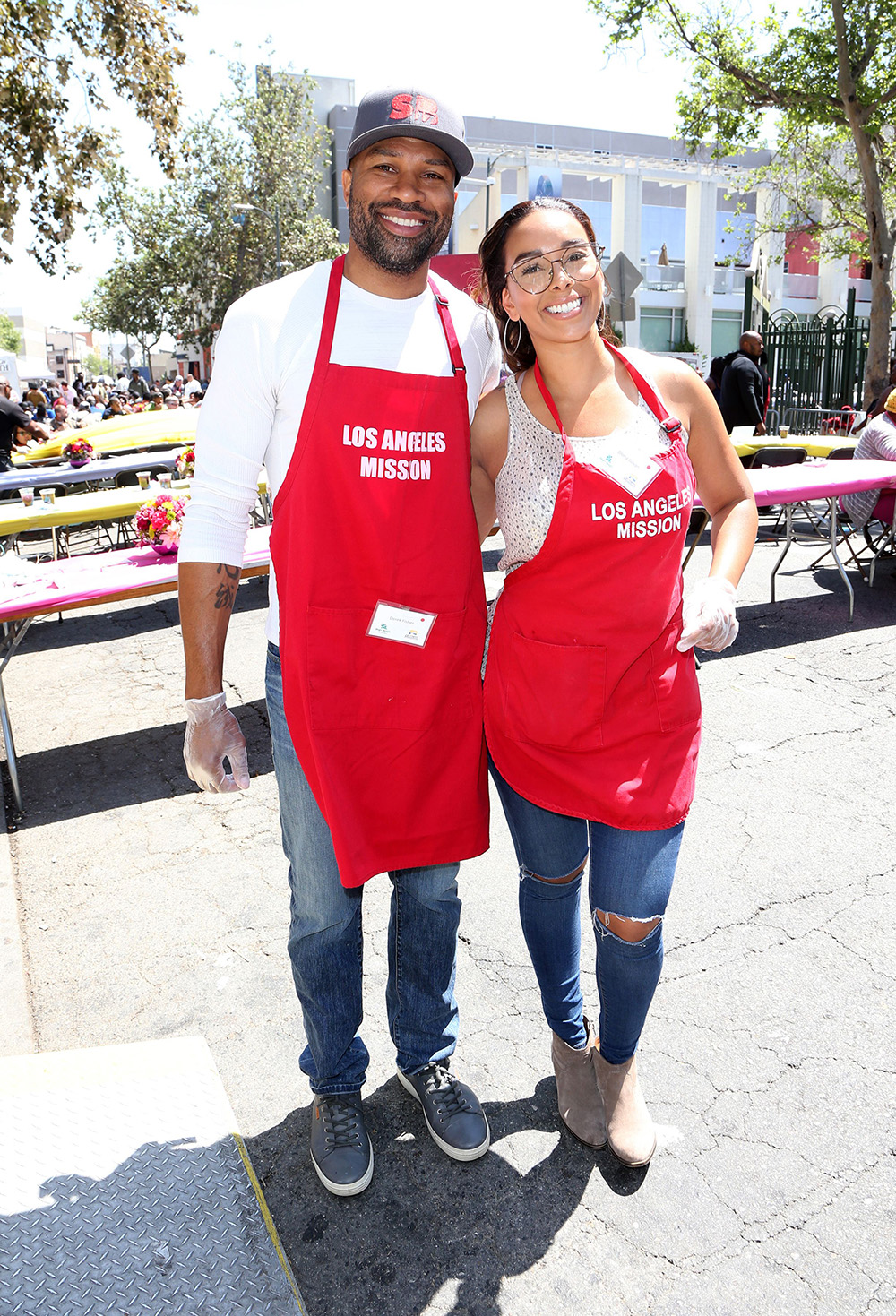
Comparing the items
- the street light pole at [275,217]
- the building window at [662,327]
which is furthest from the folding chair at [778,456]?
the building window at [662,327]

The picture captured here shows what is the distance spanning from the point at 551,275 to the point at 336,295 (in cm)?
43

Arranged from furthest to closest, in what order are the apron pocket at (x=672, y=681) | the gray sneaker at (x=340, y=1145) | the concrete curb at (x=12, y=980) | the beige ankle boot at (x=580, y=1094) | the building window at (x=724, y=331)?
1. the building window at (x=724, y=331)
2. the concrete curb at (x=12, y=980)
3. the beige ankle boot at (x=580, y=1094)
4. the gray sneaker at (x=340, y=1145)
5. the apron pocket at (x=672, y=681)

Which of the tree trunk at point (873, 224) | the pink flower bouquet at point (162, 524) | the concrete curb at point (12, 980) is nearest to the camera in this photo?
the concrete curb at point (12, 980)

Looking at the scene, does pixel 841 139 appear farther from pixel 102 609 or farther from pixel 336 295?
pixel 336 295

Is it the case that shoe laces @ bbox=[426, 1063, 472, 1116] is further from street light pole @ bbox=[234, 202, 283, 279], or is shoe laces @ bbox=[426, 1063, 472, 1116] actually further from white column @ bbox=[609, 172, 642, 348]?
white column @ bbox=[609, 172, 642, 348]

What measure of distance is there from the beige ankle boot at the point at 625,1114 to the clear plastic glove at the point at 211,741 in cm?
102

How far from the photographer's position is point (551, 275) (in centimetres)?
193

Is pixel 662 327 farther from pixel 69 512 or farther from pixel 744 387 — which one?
pixel 69 512

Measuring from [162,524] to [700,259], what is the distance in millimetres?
39626

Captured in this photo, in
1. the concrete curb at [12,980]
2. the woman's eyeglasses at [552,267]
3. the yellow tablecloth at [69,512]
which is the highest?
the woman's eyeglasses at [552,267]

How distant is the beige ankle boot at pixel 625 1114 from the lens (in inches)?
81.3

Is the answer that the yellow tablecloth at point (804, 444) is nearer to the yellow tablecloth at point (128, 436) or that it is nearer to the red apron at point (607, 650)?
the yellow tablecloth at point (128, 436)

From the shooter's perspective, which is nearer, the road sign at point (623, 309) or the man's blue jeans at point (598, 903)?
the man's blue jeans at point (598, 903)

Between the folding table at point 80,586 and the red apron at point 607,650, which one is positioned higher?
the red apron at point 607,650
